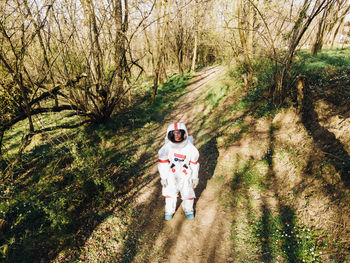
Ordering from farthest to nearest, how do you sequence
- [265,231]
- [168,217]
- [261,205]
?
[168,217] → [261,205] → [265,231]

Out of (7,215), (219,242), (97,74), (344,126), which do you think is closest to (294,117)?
(344,126)

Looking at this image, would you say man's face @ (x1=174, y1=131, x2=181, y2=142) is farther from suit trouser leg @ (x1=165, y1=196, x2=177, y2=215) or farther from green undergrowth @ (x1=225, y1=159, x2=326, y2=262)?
green undergrowth @ (x1=225, y1=159, x2=326, y2=262)

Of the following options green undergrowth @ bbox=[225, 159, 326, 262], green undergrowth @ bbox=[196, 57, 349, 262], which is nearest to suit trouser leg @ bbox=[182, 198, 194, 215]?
green undergrowth @ bbox=[196, 57, 349, 262]

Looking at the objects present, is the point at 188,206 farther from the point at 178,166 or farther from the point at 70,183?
the point at 70,183

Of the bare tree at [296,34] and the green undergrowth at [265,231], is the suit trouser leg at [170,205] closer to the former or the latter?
the green undergrowth at [265,231]

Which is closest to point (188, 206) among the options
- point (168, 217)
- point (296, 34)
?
point (168, 217)

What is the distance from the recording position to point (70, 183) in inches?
199

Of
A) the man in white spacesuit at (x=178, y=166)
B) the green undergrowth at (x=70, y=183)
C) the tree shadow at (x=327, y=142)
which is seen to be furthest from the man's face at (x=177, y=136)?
the tree shadow at (x=327, y=142)

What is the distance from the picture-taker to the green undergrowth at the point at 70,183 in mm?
3652

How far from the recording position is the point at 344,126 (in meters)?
3.96

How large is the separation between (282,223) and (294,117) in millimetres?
3100

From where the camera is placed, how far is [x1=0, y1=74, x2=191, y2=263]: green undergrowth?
365 centimetres

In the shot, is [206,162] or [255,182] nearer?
[255,182]

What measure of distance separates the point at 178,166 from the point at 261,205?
2164 millimetres
